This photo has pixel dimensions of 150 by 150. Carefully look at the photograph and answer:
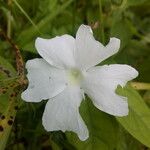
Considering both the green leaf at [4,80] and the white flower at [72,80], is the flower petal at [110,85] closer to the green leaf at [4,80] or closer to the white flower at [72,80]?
the white flower at [72,80]

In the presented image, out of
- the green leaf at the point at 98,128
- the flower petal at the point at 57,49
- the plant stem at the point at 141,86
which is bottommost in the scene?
the green leaf at the point at 98,128

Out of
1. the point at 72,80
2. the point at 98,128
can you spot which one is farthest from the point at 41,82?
the point at 98,128

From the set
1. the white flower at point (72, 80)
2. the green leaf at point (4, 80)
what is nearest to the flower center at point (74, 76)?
the white flower at point (72, 80)

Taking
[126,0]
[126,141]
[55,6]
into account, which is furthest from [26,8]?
[126,141]

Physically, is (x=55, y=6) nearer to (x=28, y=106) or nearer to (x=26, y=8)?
(x=26, y=8)

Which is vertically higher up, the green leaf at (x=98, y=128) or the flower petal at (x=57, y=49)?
the flower petal at (x=57, y=49)

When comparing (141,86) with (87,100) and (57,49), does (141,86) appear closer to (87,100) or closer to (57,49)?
(87,100)
